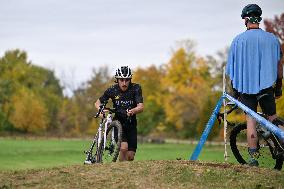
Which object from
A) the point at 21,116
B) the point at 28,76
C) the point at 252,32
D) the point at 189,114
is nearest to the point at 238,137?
the point at 252,32

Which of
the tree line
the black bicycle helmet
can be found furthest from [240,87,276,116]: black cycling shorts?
the tree line

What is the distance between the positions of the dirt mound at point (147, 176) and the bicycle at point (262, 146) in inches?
22.7

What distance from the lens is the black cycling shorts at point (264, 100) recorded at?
25.1ft

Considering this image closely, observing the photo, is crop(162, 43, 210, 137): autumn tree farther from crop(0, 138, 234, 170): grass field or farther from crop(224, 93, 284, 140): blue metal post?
crop(224, 93, 284, 140): blue metal post

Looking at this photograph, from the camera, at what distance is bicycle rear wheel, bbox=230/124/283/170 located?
790cm

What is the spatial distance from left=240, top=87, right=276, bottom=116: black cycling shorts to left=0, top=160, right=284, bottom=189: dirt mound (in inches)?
33.8

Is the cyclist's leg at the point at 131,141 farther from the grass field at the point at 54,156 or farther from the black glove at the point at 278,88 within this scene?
the grass field at the point at 54,156

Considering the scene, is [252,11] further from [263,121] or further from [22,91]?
[22,91]

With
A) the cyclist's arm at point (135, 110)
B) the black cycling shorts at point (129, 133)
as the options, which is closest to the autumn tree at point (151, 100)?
the black cycling shorts at point (129, 133)

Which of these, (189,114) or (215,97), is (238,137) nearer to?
A: (215,97)

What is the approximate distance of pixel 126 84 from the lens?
33.0 ft

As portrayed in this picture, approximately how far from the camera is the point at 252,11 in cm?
787

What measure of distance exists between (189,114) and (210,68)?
8.63m

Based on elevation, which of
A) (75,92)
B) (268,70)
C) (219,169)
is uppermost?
(75,92)
